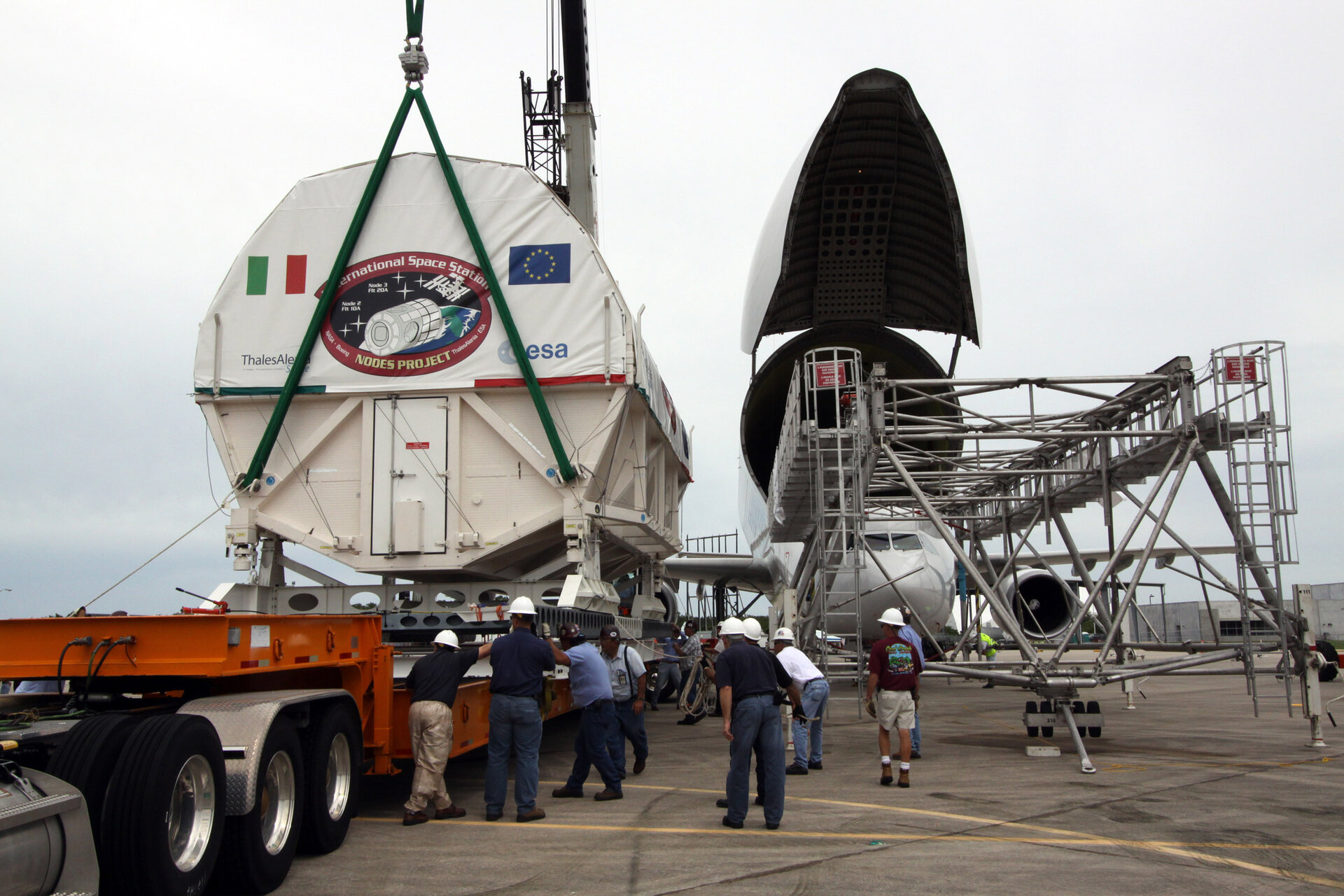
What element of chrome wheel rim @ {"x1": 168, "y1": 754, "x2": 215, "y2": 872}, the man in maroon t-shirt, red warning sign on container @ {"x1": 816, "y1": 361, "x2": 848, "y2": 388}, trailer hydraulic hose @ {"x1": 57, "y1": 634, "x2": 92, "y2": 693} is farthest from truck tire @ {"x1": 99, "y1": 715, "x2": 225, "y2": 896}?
red warning sign on container @ {"x1": 816, "y1": 361, "x2": 848, "y2": 388}

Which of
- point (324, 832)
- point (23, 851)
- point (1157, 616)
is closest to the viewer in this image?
point (23, 851)

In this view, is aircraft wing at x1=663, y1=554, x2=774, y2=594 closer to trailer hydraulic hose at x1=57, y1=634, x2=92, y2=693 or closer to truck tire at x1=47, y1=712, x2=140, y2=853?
trailer hydraulic hose at x1=57, y1=634, x2=92, y2=693

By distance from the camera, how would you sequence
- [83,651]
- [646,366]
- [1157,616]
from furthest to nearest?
[1157,616] < [646,366] < [83,651]

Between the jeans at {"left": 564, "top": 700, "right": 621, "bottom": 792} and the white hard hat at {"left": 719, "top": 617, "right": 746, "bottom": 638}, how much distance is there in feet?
3.96

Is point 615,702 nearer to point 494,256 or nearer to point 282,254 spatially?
point 494,256

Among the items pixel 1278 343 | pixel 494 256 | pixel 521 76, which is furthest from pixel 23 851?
pixel 521 76

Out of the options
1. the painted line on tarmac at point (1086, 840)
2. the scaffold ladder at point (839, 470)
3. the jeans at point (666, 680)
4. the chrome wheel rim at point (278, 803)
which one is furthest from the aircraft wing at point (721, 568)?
the chrome wheel rim at point (278, 803)

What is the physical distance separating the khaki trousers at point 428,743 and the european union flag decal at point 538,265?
4968mm

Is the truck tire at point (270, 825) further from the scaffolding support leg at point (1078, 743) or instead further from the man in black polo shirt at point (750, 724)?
the scaffolding support leg at point (1078, 743)

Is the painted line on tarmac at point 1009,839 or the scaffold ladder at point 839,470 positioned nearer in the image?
the painted line on tarmac at point 1009,839

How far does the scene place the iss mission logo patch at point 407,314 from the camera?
1089 cm

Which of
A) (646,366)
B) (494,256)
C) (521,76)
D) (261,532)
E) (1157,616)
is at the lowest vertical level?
(1157,616)

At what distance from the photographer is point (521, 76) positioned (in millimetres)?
34594

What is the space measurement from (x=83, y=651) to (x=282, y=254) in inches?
246
